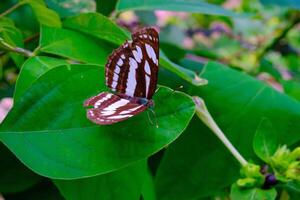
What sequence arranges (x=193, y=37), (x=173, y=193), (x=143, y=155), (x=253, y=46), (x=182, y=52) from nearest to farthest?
(x=143, y=155)
(x=173, y=193)
(x=182, y=52)
(x=253, y=46)
(x=193, y=37)

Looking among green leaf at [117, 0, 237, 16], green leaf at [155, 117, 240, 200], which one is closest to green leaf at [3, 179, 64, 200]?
green leaf at [155, 117, 240, 200]

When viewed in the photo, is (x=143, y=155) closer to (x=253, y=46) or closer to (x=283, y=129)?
(x=283, y=129)

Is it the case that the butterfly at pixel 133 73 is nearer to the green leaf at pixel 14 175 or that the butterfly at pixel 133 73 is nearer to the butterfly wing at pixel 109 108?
the butterfly wing at pixel 109 108

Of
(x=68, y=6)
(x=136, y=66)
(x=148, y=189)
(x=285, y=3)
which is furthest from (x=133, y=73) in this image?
(x=285, y=3)

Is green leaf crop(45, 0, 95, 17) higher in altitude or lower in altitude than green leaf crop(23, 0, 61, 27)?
lower

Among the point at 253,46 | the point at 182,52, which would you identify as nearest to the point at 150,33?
the point at 182,52

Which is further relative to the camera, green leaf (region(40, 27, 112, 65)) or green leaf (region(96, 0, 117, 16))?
green leaf (region(96, 0, 117, 16))

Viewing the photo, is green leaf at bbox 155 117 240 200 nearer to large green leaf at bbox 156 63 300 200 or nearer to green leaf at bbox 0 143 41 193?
→ large green leaf at bbox 156 63 300 200
